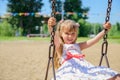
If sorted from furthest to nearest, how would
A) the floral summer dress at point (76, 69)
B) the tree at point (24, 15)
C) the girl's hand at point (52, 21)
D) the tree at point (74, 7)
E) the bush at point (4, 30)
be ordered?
the tree at point (74, 7), the tree at point (24, 15), the bush at point (4, 30), the girl's hand at point (52, 21), the floral summer dress at point (76, 69)

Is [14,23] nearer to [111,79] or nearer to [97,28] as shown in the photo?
[97,28]

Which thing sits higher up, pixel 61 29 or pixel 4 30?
pixel 61 29

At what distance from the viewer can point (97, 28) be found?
4672cm

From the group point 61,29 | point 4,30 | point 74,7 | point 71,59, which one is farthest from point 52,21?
point 74,7

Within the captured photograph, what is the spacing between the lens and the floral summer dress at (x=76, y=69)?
13.6 ft

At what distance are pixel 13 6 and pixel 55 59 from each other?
42160 millimetres

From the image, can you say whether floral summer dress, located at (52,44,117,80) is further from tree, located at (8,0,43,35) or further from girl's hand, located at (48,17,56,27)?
tree, located at (8,0,43,35)

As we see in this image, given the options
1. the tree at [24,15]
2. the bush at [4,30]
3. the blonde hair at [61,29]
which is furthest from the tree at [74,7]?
the blonde hair at [61,29]

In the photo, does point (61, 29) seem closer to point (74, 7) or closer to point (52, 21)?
point (52, 21)

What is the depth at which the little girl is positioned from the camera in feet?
13.7

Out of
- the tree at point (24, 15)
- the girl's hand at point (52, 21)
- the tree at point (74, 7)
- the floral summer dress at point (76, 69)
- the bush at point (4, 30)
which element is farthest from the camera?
the tree at point (74, 7)

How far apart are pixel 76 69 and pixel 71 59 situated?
24 cm

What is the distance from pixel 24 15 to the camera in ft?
146

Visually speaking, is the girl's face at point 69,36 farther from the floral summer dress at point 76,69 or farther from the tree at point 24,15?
the tree at point 24,15
